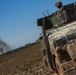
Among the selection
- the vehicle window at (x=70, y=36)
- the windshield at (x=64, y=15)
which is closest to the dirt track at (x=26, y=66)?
the windshield at (x=64, y=15)

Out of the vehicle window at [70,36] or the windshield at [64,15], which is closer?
the vehicle window at [70,36]

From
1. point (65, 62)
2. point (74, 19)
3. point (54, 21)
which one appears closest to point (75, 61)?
point (65, 62)

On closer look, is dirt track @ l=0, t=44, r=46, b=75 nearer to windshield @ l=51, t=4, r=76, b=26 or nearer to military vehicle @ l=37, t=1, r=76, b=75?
windshield @ l=51, t=4, r=76, b=26

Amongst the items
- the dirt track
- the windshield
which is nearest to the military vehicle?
the windshield

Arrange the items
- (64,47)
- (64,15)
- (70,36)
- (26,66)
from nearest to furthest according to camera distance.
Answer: (64,47), (70,36), (64,15), (26,66)

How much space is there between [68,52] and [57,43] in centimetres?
45

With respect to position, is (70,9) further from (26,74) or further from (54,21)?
(26,74)

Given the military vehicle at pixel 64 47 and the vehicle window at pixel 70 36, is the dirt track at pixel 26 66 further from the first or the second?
the vehicle window at pixel 70 36

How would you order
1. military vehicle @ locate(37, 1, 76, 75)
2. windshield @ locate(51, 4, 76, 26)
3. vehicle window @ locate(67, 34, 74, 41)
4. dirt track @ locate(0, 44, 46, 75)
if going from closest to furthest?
military vehicle @ locate(37, 1, 76, 75) < vehicle window @ locate(67, 34, 74, 41) < windshield @ locate(51, 4, 76, 26) < dirt track @ locate(0, 44, 46, 75)

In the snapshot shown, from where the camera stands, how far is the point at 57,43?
8664 mm

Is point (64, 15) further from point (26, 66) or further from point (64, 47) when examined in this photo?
point (26, 66)

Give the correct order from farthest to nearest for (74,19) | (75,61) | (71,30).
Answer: (74,19)
(71,30)
(75,61)

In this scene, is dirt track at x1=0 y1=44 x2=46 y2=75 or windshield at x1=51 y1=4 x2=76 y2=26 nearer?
windshield at x1=51 y1=4 x2=76 y2=26

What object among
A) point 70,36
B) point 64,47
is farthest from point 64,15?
point 64,47
